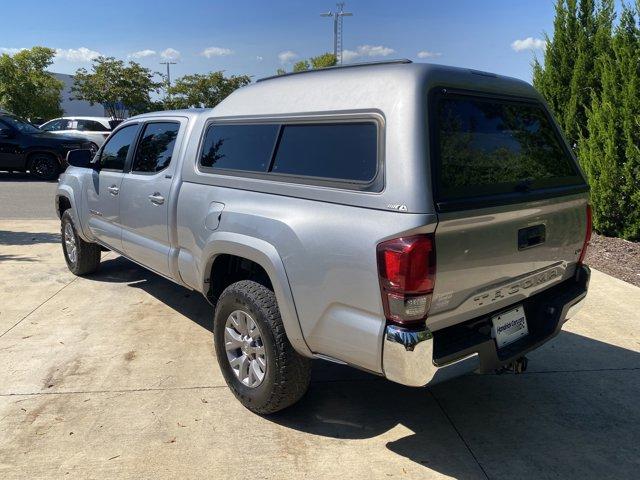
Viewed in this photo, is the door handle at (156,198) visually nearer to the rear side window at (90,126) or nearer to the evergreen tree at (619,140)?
the evergreen tree at (619,140)

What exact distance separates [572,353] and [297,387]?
2454 mm

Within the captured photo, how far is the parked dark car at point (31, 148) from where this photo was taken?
46.8 ft

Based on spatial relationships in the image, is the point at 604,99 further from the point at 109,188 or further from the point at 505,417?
the point at 109,188

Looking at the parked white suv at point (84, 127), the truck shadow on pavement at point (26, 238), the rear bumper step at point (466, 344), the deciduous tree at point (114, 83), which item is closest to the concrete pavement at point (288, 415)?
the rear bumper step at point (466, 344)

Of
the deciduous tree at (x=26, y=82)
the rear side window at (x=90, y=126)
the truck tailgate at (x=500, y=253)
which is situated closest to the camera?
the truck tailgate at (x=500, y=253)

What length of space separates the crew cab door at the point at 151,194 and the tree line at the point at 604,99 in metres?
6.31

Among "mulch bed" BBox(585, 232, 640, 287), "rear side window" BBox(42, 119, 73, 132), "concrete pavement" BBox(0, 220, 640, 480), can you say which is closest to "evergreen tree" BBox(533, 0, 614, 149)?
"mulch bed" BBox(585, 232, 640, 287)

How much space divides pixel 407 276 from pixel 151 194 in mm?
2614

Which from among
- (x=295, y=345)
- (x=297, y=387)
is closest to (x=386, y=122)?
(x=295, y=345)

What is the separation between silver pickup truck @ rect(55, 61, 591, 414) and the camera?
8.07 feet

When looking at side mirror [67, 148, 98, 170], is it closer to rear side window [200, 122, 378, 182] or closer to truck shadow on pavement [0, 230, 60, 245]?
rear side window [200, 122, 378, 182]

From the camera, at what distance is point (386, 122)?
2.56 metres

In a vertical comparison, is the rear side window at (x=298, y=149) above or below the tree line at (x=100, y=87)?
below

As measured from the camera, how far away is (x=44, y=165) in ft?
48.3
